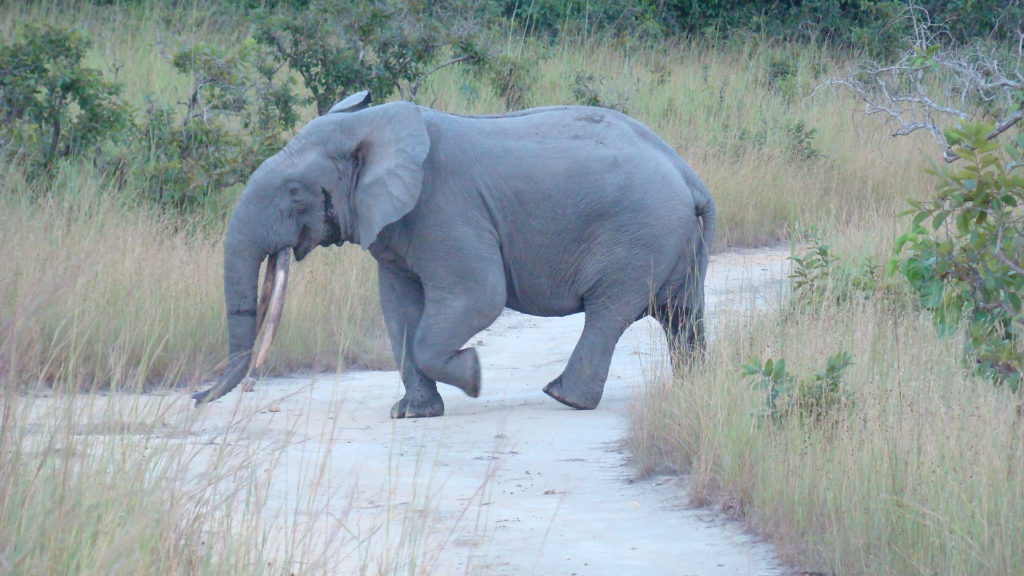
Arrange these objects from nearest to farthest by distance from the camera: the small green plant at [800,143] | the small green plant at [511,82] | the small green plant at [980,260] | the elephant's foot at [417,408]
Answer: the small green plant at [980,260]
the elephant's foot at [417,408]
the small green plant at [800,143]
the small green plant at [511,82]

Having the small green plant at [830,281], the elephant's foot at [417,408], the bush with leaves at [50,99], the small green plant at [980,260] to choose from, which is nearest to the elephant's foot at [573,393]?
the elephant's foot at [417,408]

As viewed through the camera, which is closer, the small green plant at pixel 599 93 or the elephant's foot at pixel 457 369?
the elephant's foot at pixel 457 369

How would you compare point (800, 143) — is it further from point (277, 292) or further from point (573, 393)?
point (277, 292)

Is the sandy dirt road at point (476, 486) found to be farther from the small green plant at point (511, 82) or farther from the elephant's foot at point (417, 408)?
the small green plant at point (511, 82)

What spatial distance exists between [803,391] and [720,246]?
726cm

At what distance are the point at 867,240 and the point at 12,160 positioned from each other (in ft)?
20.8

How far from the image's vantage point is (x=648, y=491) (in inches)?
215

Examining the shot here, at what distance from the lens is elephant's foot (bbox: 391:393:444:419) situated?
6.98 meters

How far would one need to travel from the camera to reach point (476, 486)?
5.49 metres

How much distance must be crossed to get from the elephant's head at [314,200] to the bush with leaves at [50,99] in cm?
426

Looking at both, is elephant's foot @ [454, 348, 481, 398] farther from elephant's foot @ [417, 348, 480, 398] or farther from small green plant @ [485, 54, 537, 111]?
small green plant @ [485, 54, 537, 111]

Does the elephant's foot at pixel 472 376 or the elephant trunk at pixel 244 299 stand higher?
the elephant trunk at pixel 244 299

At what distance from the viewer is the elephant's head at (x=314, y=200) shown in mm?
6594

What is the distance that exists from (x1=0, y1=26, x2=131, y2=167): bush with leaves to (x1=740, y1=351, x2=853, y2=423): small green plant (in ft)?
22.4
